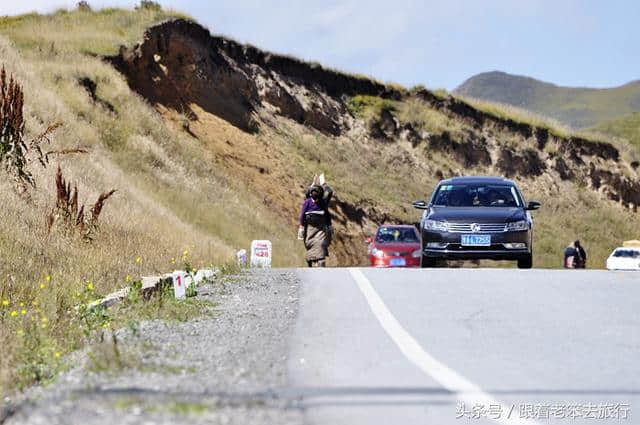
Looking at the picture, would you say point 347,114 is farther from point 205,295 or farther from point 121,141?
point 205,295

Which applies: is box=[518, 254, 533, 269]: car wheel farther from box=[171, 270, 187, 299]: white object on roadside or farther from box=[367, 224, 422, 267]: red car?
box=[171, 270, 187, 299]: white object on roadside

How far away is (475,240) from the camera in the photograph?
17.2m

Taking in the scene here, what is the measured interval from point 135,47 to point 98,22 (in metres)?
4.48

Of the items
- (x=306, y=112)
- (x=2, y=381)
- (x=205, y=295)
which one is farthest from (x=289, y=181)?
(x=2, y=381)

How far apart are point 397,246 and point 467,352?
18.0 meters

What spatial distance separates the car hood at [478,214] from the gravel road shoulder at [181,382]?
8.38m

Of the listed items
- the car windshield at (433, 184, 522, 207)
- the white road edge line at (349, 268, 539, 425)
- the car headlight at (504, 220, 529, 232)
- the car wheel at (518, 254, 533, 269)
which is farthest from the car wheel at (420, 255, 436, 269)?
the white road edge line at (349, 268, 539, 425)

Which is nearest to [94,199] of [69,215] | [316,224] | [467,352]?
[316,224]

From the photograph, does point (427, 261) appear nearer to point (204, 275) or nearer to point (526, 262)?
point (526, 262)

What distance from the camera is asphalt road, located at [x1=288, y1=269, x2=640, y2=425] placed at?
5.70 m

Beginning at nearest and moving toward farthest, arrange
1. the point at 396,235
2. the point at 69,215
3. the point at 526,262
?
1. the point at 69,215
2. the point at 526,262
3. the point at 396,235

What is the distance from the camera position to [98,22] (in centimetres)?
4431

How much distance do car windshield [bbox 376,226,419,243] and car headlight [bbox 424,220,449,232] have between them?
907cm

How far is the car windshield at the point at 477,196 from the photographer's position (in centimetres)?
1845
